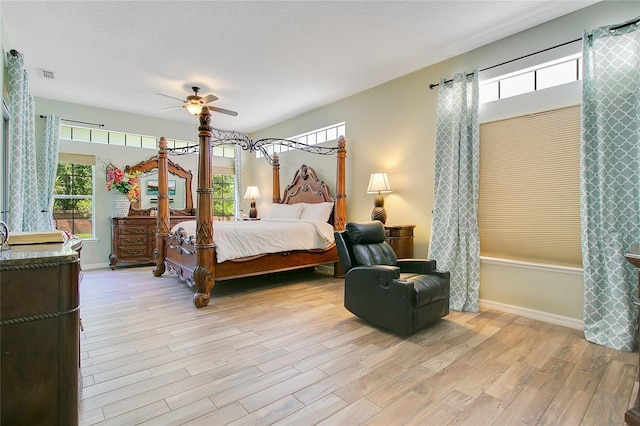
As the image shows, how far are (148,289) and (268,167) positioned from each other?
147 inches

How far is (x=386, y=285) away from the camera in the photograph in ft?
8.77

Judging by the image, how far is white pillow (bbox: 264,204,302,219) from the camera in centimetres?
548

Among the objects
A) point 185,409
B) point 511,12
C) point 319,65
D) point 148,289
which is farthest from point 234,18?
point 148,289

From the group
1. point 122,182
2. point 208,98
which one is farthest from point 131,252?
point 208,98

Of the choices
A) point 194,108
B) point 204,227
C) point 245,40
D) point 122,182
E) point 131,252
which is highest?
point 245,40

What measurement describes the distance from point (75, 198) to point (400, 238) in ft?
18.9

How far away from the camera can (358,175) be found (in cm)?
501

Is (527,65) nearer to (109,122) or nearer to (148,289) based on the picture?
(148,289)

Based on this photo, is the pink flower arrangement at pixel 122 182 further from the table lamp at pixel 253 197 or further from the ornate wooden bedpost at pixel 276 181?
the ornate wooden bedpost at pixel 276 181

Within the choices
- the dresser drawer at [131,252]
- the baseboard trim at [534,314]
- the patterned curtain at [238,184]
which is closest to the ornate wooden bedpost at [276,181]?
the patterned curtain at [238,184]

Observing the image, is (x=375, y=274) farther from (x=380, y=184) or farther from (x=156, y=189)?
(x=156, y=189)

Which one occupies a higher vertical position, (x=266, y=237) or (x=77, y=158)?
(x=77, y=158)

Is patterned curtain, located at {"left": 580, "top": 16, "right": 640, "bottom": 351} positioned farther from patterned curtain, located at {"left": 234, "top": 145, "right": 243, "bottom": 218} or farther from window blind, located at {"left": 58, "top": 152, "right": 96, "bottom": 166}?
window blind, located at {"left": 58, "top": 152, "right": 96, "bottom": 166}

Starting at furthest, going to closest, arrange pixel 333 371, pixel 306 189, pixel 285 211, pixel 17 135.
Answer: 1. pixel 306 189
2. pixel 285 211
3. pixel 17 135
4. pixel 333 371
